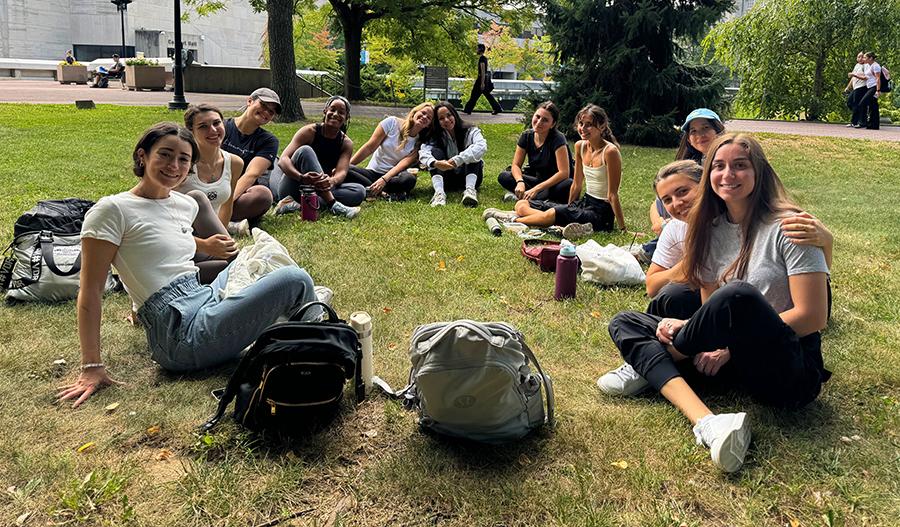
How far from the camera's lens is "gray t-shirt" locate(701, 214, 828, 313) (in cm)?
288

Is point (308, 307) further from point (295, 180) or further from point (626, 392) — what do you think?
point (295, 180)

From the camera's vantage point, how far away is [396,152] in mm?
8586

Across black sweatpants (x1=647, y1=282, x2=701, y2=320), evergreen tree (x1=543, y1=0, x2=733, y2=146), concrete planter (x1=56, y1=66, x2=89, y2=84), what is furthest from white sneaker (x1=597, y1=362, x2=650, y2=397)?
concrete planter (x1=56, y1=66, x2=89, y2=84)

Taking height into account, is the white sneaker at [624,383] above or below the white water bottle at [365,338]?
below

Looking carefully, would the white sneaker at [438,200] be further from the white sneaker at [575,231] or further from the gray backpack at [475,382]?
the gray backpack at [475,382]

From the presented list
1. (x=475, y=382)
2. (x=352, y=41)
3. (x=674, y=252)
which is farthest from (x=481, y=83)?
(x=475, y=382)

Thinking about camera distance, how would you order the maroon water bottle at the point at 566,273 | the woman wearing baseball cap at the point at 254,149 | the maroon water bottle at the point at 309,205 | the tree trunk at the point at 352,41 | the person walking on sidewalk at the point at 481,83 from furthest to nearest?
the tree trunk at the point at 352,41
the person walking on sidewalk at the point at 481,83
the maroon water bottle at the point at 309,205
the woman wearing baseball cap at the point at 254,149
the maroon water bottle at the point at 566,273

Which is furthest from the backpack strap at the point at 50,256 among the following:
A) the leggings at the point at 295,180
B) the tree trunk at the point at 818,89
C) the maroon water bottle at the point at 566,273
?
the tree trunk at the point at 818,89

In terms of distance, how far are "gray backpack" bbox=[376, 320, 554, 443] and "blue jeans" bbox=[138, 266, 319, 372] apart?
2.91ft

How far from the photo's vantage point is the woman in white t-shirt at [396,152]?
8.35 meters

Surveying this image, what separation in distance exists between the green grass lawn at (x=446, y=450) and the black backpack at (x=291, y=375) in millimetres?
111

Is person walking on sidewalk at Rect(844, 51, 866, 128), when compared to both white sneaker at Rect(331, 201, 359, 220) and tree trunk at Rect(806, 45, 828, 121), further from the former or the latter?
white sneaker at Rect(331, 201, 359, 220)

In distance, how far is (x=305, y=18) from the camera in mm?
30078

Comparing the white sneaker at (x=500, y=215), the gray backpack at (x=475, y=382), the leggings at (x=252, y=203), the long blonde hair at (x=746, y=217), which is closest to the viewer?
the gray backpack at (x=475, y=382)
